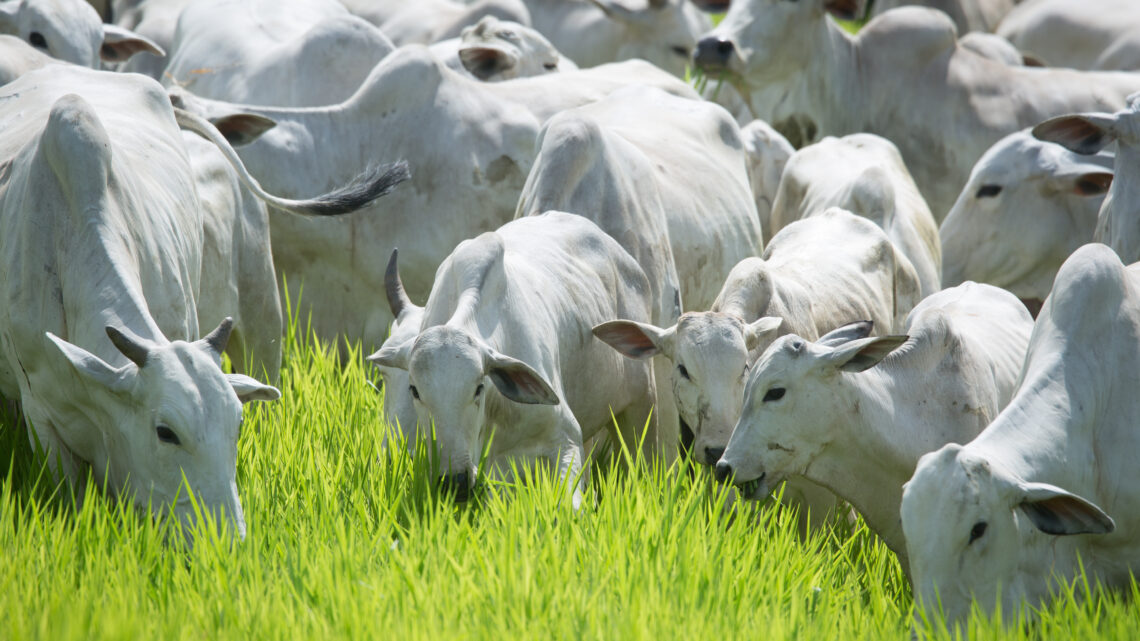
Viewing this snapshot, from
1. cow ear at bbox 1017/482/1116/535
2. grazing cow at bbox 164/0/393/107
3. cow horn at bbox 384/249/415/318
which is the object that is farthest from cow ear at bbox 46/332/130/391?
grazing cow at bbox 164/0/393/107

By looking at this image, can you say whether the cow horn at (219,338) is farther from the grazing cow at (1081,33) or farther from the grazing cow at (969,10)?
the grazing cow at (969,10)

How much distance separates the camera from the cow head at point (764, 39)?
9.33 meters

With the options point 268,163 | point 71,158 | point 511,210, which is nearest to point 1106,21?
point 511,210

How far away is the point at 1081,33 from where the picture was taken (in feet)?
38.9

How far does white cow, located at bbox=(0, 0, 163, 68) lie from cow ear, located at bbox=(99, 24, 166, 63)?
0.14 meters

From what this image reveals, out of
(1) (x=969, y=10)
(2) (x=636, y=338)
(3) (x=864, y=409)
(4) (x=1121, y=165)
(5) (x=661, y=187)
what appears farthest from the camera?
(1) (x=969, y=10)

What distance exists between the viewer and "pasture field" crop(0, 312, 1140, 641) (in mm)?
3732

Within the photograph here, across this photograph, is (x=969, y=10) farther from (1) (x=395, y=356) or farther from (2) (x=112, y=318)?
(2) (x=112, y=318)

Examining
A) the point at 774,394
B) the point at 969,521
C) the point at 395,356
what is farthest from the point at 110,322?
the point at 969,521

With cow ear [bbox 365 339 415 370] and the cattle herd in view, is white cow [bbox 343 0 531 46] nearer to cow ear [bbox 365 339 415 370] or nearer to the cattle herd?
the cattle herd

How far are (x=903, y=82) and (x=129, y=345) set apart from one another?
20.9 ft

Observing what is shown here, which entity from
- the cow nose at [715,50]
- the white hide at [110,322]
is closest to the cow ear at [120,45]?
the white hide at [110,322]

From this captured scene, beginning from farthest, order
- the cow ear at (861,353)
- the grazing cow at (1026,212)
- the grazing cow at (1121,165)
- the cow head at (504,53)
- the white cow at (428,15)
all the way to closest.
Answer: the white cow at (428,15) < the cow head at (504,53) < the grazing cow at (1026,212) < the grazing cow at (1121,165) < the cow ear at (861,353)

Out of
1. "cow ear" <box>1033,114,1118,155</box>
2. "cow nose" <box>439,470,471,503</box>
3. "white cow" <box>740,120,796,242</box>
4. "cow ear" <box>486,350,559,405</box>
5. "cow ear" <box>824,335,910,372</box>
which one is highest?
Answer: "cow ear" <box>1033,114,1118,155</box>
